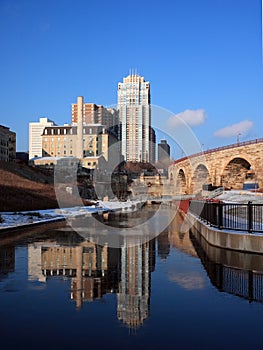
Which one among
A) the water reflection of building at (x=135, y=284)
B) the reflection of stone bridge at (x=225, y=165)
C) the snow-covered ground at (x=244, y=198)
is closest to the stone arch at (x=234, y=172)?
the reflection of stone bridge at (x=225, y=165)

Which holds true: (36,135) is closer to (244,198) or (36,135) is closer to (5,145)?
(5,145)

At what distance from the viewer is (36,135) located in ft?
559

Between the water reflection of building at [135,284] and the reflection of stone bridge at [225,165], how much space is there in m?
49.8

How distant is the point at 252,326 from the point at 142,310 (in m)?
1.89

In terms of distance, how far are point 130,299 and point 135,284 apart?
1.34m

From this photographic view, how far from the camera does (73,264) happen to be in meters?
11.4

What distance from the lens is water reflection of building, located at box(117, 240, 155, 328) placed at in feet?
21.7

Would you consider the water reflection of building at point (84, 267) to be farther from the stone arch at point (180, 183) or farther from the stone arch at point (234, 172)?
the stone arch at point (180, 183)

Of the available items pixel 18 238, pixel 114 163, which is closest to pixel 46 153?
pixel 114 163

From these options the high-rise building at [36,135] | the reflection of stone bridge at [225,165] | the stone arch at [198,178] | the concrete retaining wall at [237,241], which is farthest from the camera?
the high-rise building at [36,135]

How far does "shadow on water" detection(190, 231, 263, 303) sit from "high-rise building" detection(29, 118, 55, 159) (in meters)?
153

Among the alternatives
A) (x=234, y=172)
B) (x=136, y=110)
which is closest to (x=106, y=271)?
(x=136, y=110)

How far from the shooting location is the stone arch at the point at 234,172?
68.0 meters

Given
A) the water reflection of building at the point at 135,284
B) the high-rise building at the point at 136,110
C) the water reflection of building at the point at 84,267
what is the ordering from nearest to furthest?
the water reflection of building at the point at 135,284
the water reflection of building at the point at 84,267
the high-rise building at the point at 136,110
